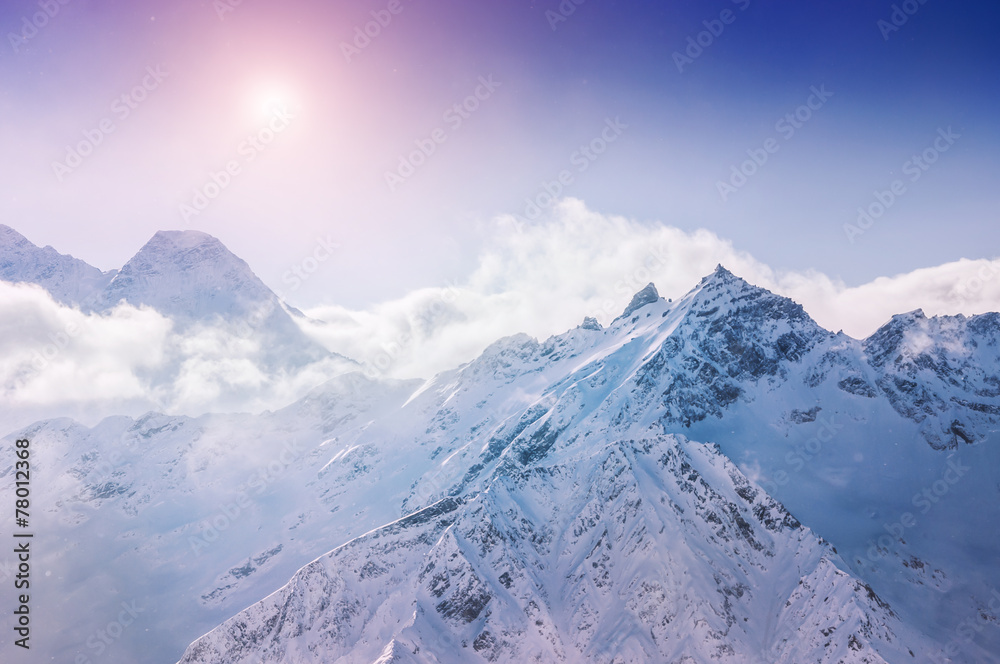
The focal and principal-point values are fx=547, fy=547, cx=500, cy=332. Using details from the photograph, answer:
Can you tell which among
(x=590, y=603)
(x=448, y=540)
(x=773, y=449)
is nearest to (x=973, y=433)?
(x=773, y=449)
